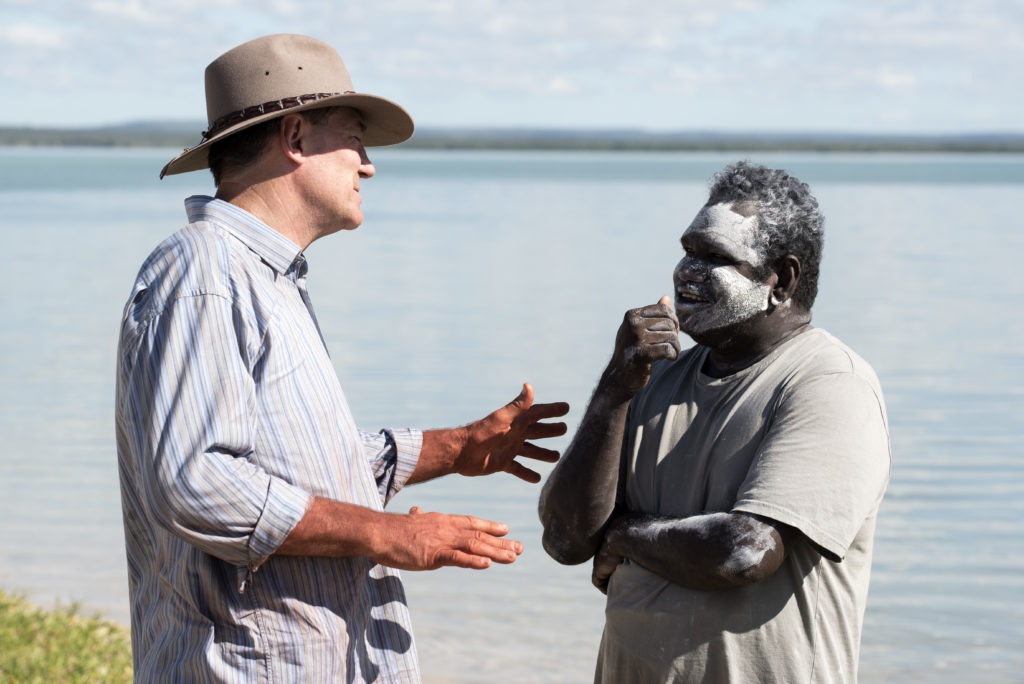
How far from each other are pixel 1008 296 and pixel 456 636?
17745 mm

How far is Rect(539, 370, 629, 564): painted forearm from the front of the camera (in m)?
3.13

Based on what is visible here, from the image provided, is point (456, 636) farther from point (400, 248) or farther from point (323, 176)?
point (400, 248)

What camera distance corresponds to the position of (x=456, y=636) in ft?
24.7

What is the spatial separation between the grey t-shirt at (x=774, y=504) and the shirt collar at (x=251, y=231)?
1.04m

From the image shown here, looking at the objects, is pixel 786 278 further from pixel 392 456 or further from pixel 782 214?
pixel 392 456

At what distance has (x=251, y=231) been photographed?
3.07m

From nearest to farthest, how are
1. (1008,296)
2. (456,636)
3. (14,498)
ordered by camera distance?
1. (456,636)
2. (14,498)
3. (1008,296)

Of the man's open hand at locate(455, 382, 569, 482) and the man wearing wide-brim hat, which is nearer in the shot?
the man wearing wide-brim hat

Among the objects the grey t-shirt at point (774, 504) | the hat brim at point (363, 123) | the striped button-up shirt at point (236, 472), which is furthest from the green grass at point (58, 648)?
the grey t-shirt at point (774, 504)

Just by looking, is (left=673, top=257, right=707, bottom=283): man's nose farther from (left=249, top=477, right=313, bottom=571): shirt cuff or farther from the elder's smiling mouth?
(left=249, top=477, right=313, bottom=571): shirt cuff

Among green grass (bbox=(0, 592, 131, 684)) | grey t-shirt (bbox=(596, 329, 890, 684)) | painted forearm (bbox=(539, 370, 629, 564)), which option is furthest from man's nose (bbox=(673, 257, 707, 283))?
green grass (bbox=(0, 592, 131, 684))

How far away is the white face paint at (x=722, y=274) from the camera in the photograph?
322 centimetres

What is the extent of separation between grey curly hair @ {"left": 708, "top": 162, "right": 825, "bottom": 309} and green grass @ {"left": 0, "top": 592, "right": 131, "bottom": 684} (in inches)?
146

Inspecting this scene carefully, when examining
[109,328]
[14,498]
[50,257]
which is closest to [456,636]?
[14,498]
